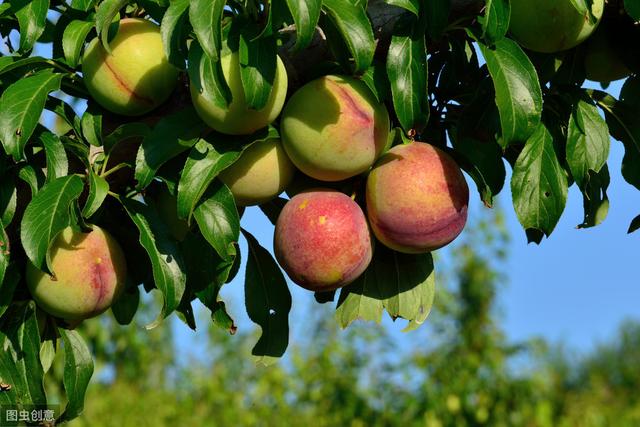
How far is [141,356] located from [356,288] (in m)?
4.40

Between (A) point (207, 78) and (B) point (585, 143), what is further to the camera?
(B) point (585, 143)

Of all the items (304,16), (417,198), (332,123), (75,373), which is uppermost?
(304,16)

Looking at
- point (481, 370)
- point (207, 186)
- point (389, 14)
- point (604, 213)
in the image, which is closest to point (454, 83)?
point (389, 14)

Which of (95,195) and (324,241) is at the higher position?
(95,195)

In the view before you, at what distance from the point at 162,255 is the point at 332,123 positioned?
351 mm

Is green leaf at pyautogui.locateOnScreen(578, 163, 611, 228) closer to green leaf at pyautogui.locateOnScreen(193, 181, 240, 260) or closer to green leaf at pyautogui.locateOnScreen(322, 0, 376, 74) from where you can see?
green leaf at pyautogui.locateOnScreen(322, 0, 376, 74)

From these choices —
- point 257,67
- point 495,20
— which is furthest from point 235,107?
point 495,20

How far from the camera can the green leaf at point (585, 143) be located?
1390mm

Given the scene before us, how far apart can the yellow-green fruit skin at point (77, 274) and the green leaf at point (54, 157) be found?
0.40 ft

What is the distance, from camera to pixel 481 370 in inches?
173

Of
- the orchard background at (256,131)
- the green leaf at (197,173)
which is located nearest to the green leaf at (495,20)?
the orchard background at (256,131)

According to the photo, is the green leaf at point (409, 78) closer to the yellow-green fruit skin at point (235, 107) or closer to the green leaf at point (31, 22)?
the yellow-green fruit skin at point (235, 107)

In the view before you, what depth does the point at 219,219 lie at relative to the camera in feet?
4.53

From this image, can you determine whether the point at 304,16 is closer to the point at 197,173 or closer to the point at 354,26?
the point at 354,26
